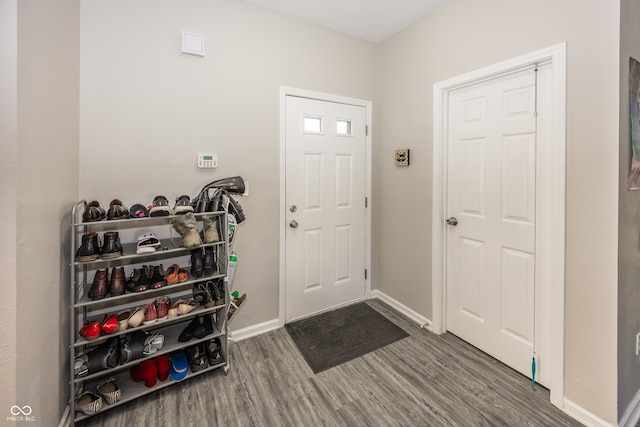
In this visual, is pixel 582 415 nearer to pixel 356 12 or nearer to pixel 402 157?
pixel 402 157

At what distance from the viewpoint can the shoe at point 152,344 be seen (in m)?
1.64

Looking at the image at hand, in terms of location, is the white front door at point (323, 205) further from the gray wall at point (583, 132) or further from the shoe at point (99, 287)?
the shoe at point (99, 287)

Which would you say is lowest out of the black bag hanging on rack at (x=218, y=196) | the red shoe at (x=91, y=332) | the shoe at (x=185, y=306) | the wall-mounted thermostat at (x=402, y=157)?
the red shoe at (x=91, y=332)

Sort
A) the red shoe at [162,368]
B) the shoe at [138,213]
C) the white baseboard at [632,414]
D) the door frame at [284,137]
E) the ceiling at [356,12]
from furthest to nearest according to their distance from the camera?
the door frame at [284,137], the ceiling at [356,12], the red shoe at [162,368], the shoe at [138,213], the white baseboard at [632,414]

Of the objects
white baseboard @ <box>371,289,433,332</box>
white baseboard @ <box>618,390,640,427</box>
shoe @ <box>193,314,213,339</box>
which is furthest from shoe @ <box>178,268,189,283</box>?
white baseboard @ <box>618,390,640,427</box>

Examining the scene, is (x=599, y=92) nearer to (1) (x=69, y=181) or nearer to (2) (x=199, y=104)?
(2) (x=199, y=104)

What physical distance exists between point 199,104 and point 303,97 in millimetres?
858

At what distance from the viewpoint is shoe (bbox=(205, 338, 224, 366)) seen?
72.9 inches

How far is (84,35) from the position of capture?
166 centimetres

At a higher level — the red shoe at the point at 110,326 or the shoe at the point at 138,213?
the shoe at the point at 138,213

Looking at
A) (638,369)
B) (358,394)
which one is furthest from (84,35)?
(638,369)

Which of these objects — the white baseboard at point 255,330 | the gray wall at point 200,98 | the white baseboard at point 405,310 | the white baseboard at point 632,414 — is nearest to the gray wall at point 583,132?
the white baseboard at point 632,414

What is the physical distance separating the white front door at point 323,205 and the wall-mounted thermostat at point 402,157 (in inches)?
13.5

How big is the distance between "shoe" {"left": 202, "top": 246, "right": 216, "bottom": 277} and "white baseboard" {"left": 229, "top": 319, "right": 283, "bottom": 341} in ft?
2.11
